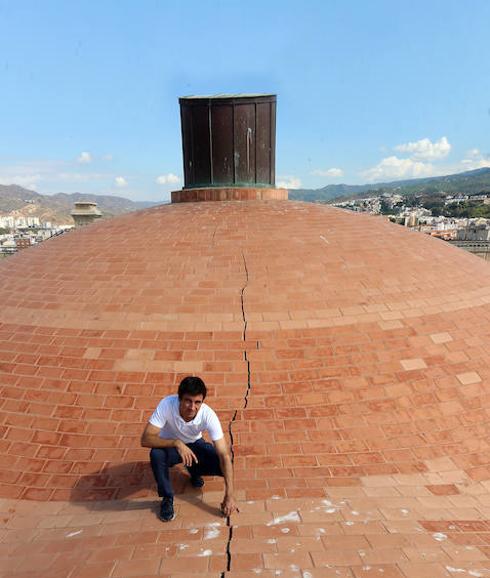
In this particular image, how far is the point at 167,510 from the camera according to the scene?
2.74m

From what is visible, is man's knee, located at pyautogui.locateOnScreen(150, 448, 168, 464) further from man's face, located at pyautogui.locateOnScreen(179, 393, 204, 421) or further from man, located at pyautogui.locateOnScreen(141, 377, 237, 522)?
man's face, located at pyautogui.locateOnScreen(179, 393, 204, 421)

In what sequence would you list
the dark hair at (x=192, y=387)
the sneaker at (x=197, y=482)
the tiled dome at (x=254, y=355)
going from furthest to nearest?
the tiled dome at (x=254, y=355) → the sneaker at (x=197, y=482) → the dark hair at (x=192, y=387)

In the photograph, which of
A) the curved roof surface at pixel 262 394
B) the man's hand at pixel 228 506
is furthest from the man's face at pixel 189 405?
the curved roof surface at pixel 262 394

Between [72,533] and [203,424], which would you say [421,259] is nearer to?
[203,424]

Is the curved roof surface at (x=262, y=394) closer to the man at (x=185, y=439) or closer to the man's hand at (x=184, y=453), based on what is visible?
the man at (x=185, y=439)

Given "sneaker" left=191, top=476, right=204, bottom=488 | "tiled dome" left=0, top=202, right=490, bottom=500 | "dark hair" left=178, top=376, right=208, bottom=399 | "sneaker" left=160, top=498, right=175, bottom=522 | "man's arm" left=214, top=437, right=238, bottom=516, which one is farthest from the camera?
"tiled dome" left=0, top=202, right=490, bottom=500

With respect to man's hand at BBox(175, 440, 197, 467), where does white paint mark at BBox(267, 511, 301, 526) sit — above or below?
below

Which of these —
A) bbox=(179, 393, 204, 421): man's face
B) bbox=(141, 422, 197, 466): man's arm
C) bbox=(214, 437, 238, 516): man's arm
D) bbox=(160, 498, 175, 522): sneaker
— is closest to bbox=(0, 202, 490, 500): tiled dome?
bbox=(214, 437, 238, 516): man's arm

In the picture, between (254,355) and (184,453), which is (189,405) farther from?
(254,355)

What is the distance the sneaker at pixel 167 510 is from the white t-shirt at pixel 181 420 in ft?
1.55

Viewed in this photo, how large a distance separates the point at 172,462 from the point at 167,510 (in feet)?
0.97

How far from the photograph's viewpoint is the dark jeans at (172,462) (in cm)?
276

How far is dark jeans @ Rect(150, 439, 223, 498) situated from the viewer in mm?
2762

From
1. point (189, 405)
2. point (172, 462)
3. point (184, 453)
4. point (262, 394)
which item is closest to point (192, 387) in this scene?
point (189, 405)
